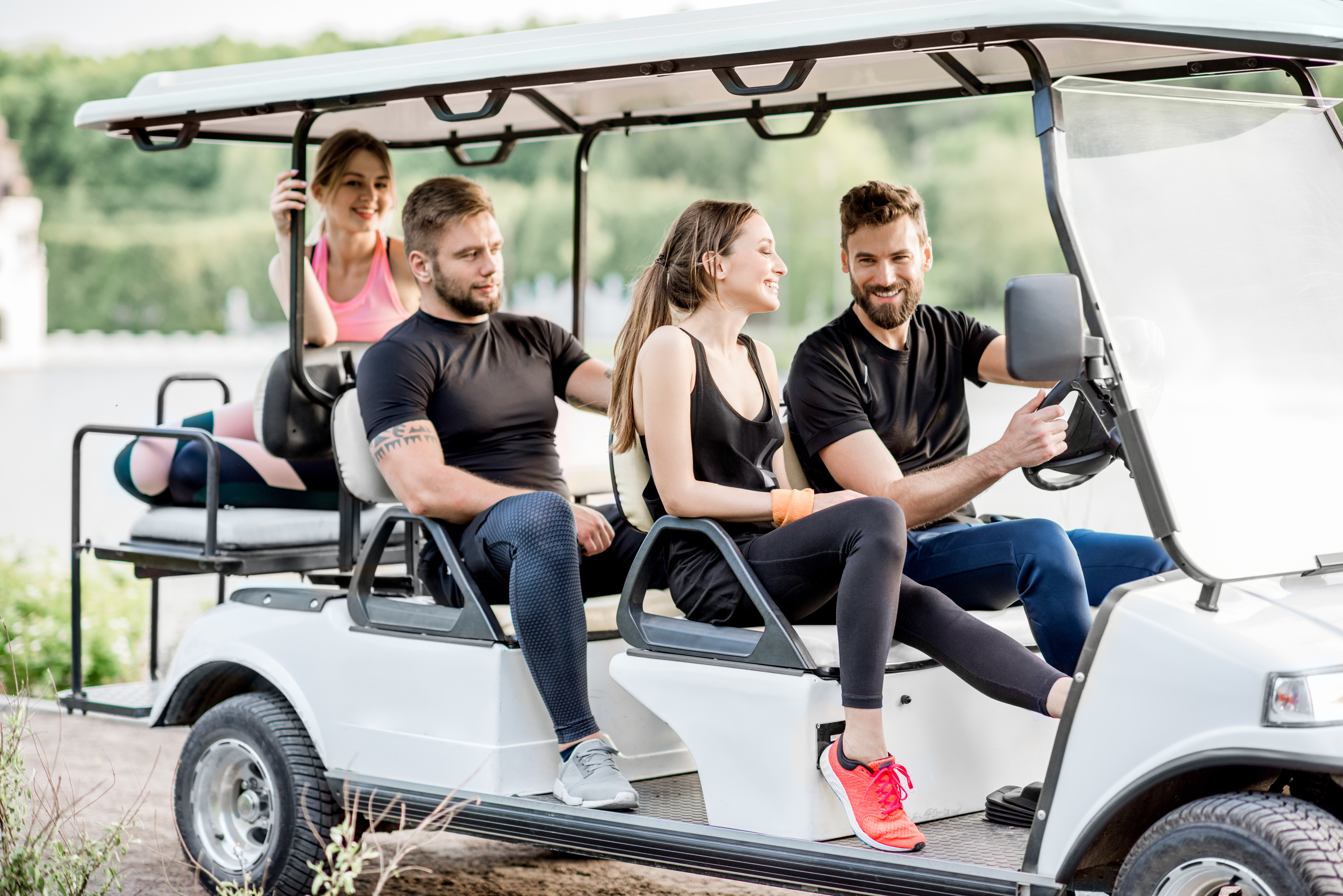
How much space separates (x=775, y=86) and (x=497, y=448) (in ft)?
4.21

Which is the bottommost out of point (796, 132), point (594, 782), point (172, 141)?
point (594, 782)

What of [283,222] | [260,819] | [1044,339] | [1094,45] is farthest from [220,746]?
[1094,45]

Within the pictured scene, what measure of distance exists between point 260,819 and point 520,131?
240 cm

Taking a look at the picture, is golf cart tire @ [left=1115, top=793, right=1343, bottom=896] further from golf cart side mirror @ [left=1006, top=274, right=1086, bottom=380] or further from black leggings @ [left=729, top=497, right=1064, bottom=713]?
golf cart side mirror @ [left=1006, top=274, right=1086, bottom=380]

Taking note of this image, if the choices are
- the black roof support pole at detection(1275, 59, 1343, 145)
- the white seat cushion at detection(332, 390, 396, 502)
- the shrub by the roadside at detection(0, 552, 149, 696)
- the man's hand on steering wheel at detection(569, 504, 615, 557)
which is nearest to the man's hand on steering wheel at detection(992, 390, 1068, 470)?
the black roof support pole at detection(1275, 59, 1343, 145)

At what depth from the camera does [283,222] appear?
4.31 metres

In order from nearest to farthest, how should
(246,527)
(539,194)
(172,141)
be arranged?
(172,141)
(246,527)
(539,194)

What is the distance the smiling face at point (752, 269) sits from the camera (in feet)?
11.9

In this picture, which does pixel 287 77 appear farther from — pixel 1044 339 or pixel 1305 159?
pixel 1305 159

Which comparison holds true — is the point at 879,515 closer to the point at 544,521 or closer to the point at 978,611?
the point at 978,611

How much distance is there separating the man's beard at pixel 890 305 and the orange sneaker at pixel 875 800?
1.15 meters

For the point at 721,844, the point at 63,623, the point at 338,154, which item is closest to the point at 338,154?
the point at 338,154

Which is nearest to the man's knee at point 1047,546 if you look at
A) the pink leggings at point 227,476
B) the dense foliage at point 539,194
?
the pink leggings at point 227,476

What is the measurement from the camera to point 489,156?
546 centimetres
